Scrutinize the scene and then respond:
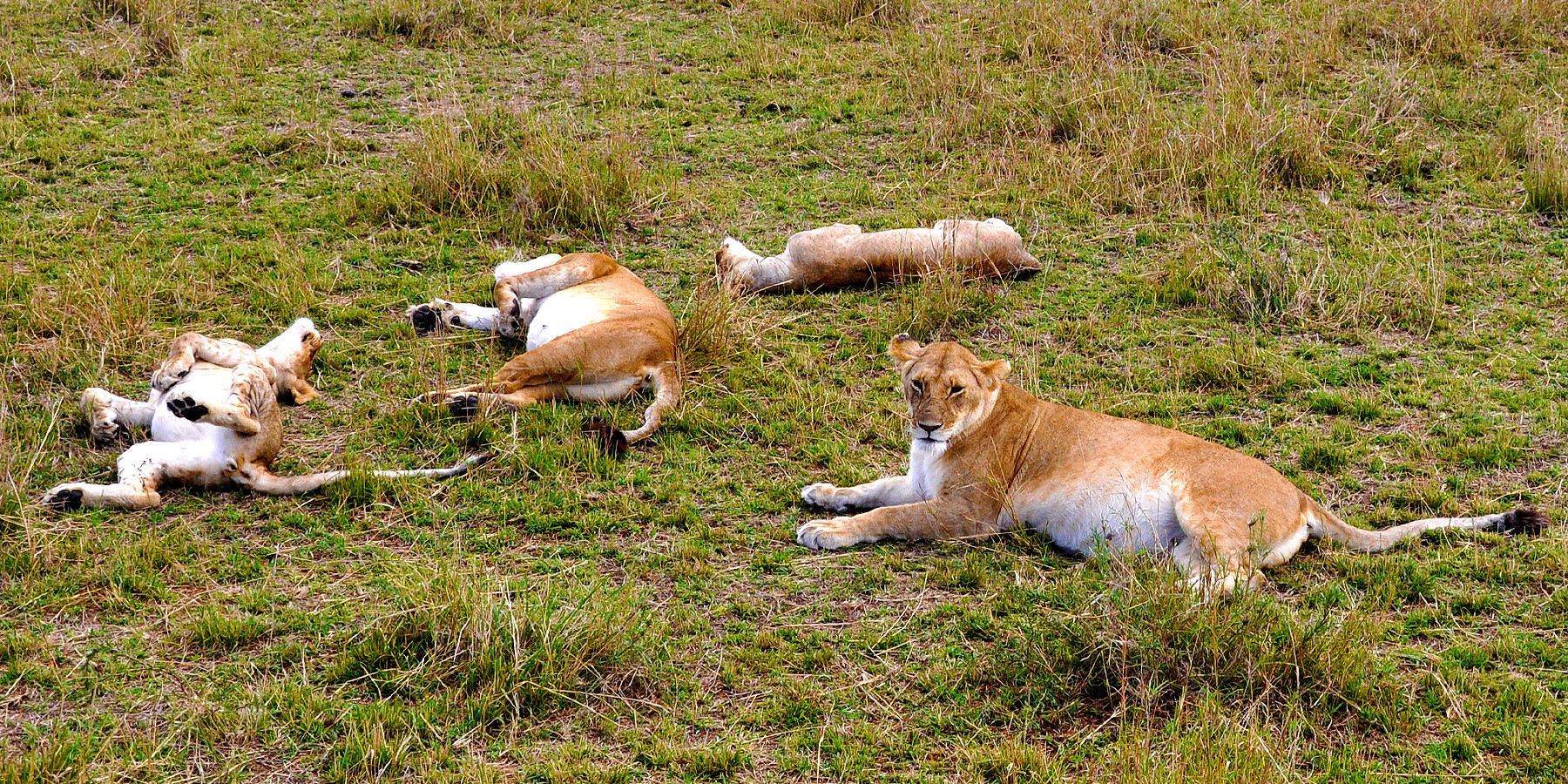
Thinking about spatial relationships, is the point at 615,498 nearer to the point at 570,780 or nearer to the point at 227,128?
the point at 570,780

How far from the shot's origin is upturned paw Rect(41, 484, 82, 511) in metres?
5.00

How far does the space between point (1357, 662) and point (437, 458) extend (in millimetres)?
3501

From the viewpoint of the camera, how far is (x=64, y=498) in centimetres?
501

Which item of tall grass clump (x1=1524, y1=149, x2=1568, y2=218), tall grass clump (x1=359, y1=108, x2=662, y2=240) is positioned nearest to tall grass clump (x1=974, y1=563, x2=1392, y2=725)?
tall grass clump (x1=359, y1=108, x2=662, y2=240)

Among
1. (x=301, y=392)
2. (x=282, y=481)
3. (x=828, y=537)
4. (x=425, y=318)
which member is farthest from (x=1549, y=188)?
(x=282, y=481)

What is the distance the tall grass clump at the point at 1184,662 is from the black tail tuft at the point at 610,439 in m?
2.01

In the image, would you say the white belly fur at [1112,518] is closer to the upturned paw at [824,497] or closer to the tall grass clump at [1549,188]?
the upturned paw at [824,497]

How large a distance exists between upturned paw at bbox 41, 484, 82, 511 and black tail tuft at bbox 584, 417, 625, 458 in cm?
191

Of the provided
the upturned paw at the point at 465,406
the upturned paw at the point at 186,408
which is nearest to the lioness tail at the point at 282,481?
the upturned paw at the point at 186,408

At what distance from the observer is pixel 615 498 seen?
541cm

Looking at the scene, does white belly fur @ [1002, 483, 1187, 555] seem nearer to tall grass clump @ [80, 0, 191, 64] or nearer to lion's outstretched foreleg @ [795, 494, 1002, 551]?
lion's outstretched foreleg @ [795, 494, 1002, 551]

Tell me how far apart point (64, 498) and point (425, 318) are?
219 centimetres

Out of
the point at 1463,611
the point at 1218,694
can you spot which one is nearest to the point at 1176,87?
the point at 1463,611

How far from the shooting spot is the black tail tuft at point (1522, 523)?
16.2 ft
